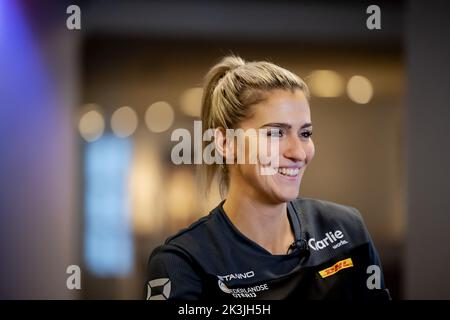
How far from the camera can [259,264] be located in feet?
4.41

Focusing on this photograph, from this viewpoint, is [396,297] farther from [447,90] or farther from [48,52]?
[48,52]

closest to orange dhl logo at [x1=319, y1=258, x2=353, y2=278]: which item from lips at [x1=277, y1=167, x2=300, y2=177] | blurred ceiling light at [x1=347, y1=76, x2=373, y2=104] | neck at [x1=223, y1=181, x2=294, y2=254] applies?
neck at [x1=223, y1=181, x2=294, y2=254]

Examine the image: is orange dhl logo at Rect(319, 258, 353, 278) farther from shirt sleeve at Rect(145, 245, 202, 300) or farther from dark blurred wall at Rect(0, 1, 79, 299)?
dark blurred wall at Rect(0, 1, 79, 299)

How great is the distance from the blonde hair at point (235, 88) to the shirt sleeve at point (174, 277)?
0.22 m

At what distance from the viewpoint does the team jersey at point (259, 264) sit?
132 cm

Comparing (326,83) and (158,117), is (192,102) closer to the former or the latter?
(158,117)

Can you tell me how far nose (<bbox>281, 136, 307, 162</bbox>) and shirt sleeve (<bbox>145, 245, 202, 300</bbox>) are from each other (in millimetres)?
362

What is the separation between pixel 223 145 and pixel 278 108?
18 centimetres

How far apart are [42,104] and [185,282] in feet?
2.80

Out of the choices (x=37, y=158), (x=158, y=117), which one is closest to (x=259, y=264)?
(x=158, y=117)

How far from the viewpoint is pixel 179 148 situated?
1.63m

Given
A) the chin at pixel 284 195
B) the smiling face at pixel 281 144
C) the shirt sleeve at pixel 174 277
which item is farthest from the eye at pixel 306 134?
the shirt sleeve at pixel 174 277

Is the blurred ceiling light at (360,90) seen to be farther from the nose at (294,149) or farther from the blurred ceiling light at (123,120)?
the blurred ceiling light at (123,120)

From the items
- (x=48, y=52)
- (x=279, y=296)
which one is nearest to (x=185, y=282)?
(x=279, y=296)
